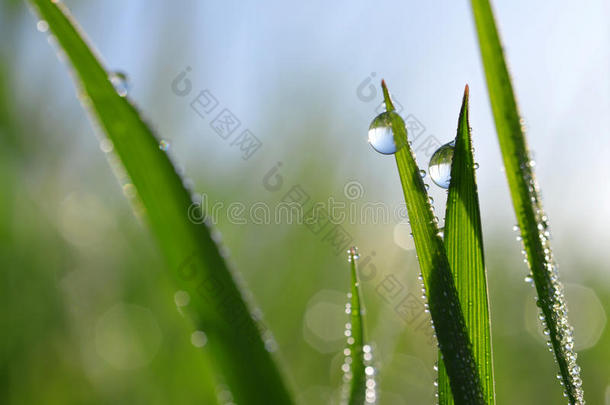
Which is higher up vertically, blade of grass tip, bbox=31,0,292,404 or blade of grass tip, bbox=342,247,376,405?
blade of grass tip, bbox=31,0,292,404

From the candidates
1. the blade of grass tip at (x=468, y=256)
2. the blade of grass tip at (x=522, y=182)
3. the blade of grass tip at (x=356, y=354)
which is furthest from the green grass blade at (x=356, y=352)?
the blade of grass tip at (x=522, y=182)

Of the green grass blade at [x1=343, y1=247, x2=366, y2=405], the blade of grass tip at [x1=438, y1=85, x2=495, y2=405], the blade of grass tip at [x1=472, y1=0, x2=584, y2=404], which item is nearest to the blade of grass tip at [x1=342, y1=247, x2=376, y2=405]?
the green grass blade at [x1=343, y1=247, x2=366, y2=405]

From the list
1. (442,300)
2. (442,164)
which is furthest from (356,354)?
(442,164)

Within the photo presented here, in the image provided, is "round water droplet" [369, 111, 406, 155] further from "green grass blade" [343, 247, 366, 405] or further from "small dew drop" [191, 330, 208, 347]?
"small dew drop" [191, 330, 208, 347]

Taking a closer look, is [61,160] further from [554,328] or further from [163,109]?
[554,328]

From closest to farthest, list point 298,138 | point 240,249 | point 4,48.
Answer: point 4,48 → point 240,249 → point 298,138

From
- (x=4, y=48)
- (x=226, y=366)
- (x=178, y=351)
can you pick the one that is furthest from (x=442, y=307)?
(x=4, y=48)
